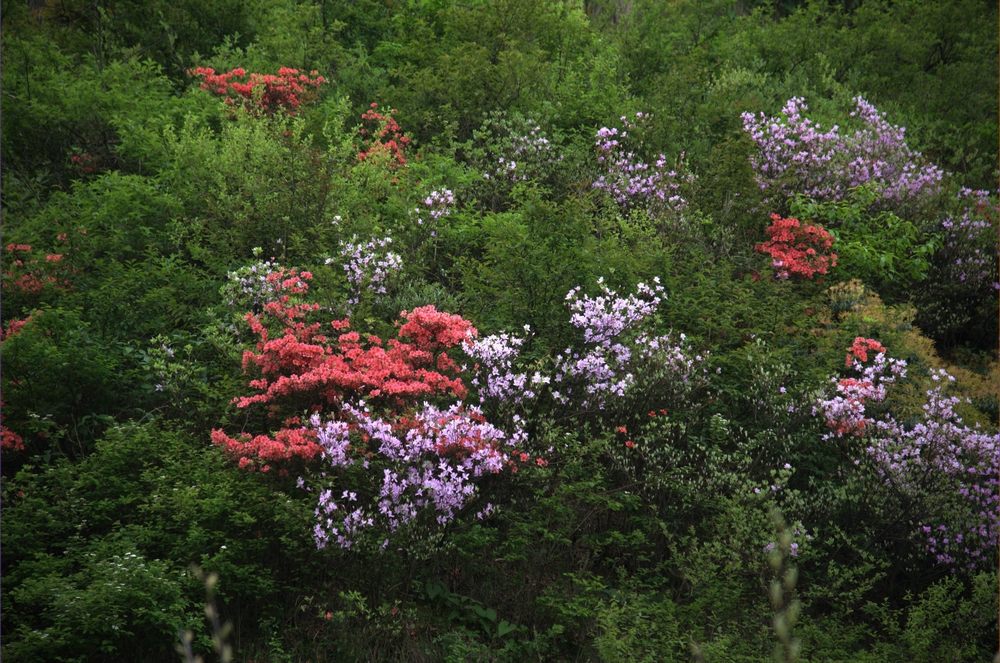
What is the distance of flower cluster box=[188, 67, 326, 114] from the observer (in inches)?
468

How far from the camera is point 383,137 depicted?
12.4m

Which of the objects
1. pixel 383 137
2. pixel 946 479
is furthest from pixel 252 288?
pixel 946 479

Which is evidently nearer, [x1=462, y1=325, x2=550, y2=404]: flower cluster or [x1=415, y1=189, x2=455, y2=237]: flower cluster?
[x1=462, y1=325, x2=550, y2=404]: flower cluster

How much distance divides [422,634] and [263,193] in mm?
5392

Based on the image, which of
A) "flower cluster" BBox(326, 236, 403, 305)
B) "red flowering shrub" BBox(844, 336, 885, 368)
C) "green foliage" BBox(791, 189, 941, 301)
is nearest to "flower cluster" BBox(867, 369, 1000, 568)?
"red flowering shrub" BBox(844, 336, 885, 368)

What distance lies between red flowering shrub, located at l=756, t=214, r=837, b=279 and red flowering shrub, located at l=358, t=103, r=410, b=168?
4.59 meters

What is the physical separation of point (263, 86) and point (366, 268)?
4.88m

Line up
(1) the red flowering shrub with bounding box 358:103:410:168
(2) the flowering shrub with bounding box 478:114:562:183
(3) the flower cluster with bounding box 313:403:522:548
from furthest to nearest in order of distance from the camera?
1. (1) the red flowering shrub with bounding box 358:103:410:168
2. (2) the flowering shrub with bounding box 478:114:562:183
3. (3) the flower cluster with bounding box 313:403:522:548

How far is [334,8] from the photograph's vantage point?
1540cm

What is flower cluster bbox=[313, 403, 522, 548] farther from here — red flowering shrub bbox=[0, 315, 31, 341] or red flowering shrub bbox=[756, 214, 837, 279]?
red flowering shrub bbox=[756, 214, 837, 279]

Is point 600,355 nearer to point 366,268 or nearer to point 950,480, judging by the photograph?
point 366,268

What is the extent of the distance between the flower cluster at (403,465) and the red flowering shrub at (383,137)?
571 centimetres

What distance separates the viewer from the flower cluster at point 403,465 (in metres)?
5.58

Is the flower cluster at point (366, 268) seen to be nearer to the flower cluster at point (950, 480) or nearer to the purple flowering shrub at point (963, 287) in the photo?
the flower cluster at point (950, 480)
